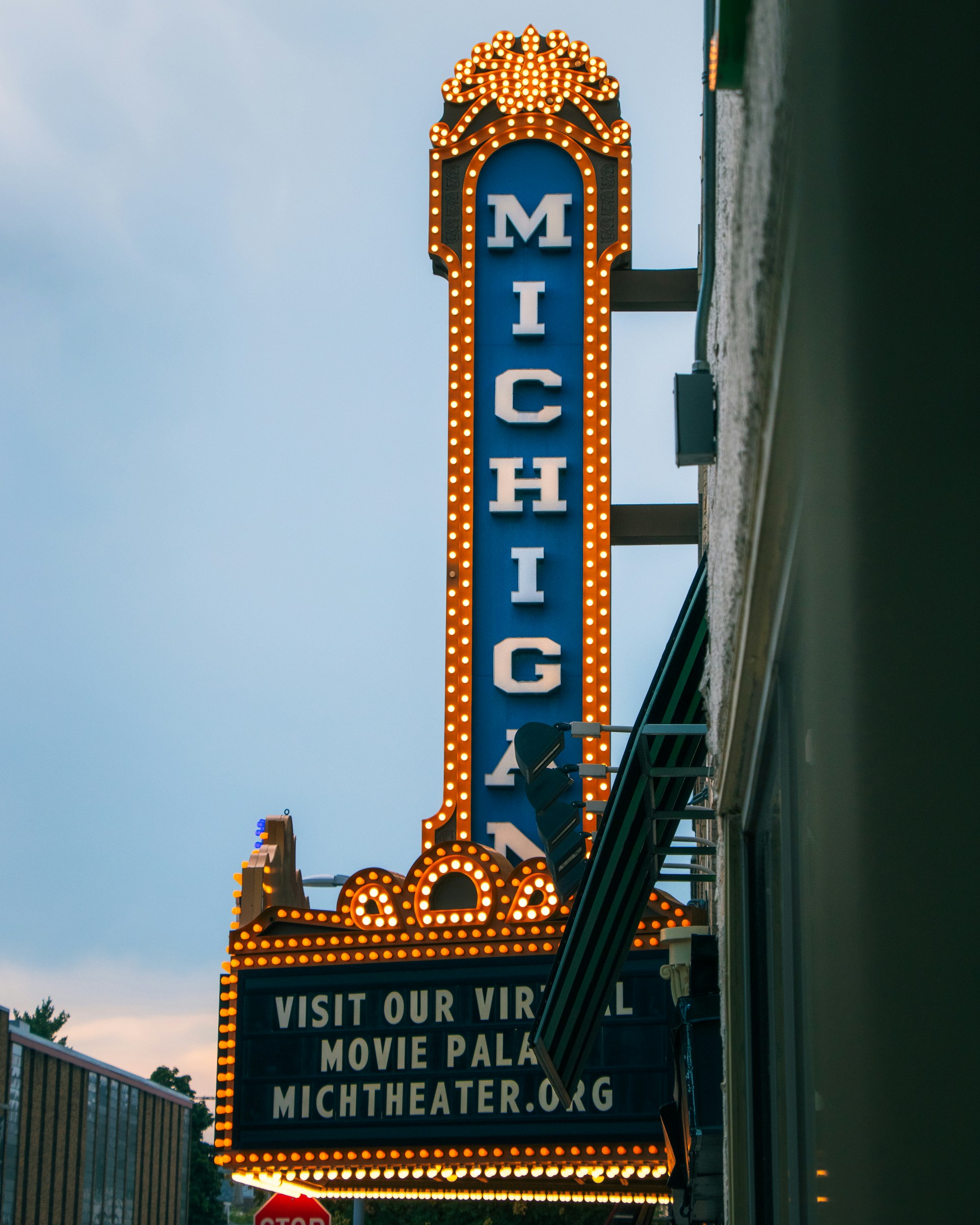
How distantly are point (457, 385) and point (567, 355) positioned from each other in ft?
3.15

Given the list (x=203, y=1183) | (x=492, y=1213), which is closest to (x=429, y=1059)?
(x=492, y=1213)

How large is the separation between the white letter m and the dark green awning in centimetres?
766

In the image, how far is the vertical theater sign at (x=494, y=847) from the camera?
30.3 feet

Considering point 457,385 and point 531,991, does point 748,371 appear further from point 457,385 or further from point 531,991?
point 457,385

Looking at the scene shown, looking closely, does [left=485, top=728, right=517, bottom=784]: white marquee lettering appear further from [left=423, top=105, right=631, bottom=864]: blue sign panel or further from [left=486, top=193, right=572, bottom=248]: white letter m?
[left=486, top=193, right=572, bottom=248]: white letter m

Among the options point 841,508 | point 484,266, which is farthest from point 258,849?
point 841,508

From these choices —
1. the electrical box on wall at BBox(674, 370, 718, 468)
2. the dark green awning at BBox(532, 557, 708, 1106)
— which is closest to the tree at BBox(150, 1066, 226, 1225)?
the dark green awning at BBox(532, 557, 708, 1106)

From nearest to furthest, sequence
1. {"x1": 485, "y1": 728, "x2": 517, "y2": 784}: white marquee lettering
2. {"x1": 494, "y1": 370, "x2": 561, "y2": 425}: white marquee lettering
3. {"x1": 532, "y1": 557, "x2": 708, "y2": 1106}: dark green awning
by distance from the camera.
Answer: {"x1": 532, "y1": 557, "x2": 708, "y2": 1106}: dark green awning, {"x1": 485, "y1": 728, "x2": 517, "y2": 784}: white marquee lettering, {"x1": 494, "y1": 370, "x2": 561, "y2": 425}: white marquee lettering

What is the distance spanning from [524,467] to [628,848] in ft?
22.4

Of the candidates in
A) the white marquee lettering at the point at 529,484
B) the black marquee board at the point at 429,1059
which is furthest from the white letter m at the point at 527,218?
the black marquee board at the point at 429,1059

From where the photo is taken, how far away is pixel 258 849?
11.5 meters

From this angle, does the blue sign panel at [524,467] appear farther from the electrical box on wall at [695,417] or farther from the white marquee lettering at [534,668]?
the electrical box on wall at [695,417]

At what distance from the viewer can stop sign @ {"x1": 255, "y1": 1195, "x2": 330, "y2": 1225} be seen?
1409 cm

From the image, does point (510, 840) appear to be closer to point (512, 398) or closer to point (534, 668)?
point (534, 668)
